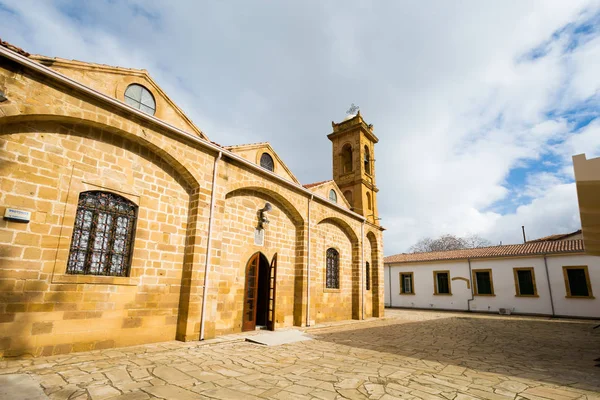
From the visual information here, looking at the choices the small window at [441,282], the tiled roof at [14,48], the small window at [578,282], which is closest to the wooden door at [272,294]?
the tiled roof at [14,48]

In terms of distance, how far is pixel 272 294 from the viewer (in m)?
9.45

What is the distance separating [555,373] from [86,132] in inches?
361

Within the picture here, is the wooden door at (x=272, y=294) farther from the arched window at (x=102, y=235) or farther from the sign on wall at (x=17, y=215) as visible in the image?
the sign on wall at (x=17, y=215)

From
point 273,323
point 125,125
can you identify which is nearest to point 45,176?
point 125,125

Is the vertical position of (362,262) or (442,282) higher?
(362,262)

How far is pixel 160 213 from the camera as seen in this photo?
6.82m

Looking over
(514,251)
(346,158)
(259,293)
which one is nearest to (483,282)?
(514,251)

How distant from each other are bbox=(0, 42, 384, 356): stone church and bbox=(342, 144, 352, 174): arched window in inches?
290

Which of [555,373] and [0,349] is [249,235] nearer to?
[0,349]

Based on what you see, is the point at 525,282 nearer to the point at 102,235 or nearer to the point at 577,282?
the point at 577,282

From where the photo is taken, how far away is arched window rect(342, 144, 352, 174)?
17202 mm

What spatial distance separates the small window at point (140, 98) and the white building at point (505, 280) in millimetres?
19933

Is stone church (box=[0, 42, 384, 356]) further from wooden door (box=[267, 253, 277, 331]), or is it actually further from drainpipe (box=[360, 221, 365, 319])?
drainpipe (box=[360, 221, 365, 319])

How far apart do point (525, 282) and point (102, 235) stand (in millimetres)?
20916
